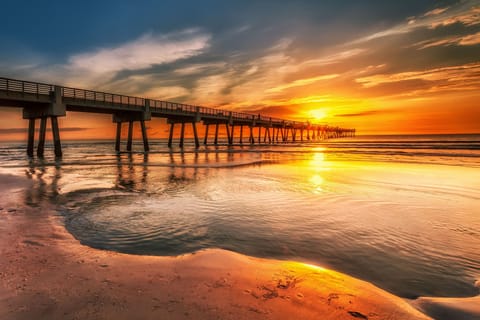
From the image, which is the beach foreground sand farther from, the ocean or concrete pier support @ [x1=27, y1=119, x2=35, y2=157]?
concrete pier support @ [x1=27, y1=119, x2=35, y2=157]

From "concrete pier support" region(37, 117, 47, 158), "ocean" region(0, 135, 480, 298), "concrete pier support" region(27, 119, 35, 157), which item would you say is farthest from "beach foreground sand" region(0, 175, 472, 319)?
"concrete pier support" region(27, 119, 35, 157)

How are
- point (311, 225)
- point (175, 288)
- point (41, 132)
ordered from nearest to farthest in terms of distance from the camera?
point (175, 288), point (311, 225), point (41, 132)

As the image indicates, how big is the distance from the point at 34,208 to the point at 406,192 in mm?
10381

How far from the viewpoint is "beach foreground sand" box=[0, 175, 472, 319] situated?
2.13 m

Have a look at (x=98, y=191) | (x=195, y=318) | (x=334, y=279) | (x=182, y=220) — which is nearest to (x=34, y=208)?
(x=98, y=191)

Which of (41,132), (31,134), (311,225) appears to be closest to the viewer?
(311,225)

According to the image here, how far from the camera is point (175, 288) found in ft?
8.34

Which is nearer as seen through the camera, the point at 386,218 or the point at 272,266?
the point at 272,266

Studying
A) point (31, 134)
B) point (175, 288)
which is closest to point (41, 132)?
point (31, 134)

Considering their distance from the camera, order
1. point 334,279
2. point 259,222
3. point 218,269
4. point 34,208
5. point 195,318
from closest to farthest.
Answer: point 195,318, point 334,279, point 218,269, point 259,222, point 34,208

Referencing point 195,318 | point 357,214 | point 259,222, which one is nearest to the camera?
point 195,318

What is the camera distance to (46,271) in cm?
→ 289

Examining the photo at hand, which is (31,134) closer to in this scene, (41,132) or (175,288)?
(41,132)

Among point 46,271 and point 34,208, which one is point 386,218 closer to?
point 46,271
